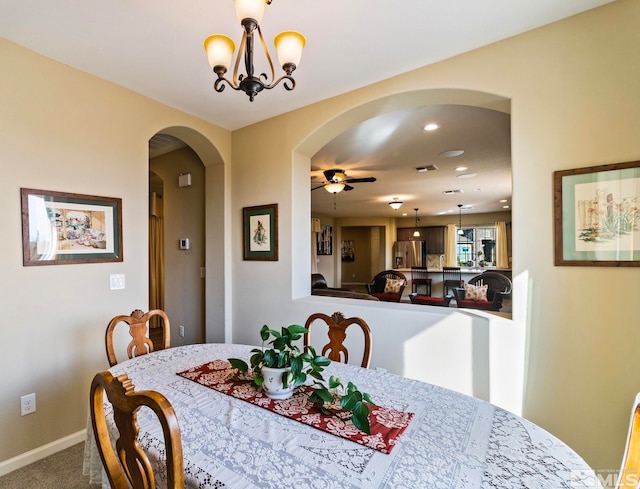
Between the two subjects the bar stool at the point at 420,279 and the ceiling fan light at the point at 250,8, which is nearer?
the ceiling fan light at the point at 250,8

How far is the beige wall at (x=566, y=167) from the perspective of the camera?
163 cm

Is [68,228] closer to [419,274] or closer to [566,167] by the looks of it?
[566,167]

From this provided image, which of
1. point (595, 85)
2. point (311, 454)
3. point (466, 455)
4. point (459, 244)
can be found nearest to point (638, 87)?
point (595, 85)

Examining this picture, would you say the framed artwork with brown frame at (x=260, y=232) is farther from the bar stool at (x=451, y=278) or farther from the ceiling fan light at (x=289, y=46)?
the bar stool at (x=451, y=278)

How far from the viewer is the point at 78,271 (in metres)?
2.26

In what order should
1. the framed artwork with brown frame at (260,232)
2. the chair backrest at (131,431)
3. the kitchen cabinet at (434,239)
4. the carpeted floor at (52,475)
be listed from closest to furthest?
the chair backrest at (131,431) → the carpeted floor at (52,475) → the framed artwork with brown frame at (260,232) → the kitchen cabinet at (434,239)

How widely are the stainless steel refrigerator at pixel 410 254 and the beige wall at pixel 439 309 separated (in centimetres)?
837

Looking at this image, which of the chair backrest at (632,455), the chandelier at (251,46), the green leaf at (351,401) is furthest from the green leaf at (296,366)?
the chandelier at (251,46)

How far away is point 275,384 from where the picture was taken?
129cm

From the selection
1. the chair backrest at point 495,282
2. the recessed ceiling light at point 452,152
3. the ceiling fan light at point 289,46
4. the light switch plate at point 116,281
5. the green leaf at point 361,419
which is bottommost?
the chair backrest at point 495,282

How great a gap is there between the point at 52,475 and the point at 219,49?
8.75ft

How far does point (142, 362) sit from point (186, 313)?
2273 millimetres

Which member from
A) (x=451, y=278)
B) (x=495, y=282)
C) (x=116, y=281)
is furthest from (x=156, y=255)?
(x=451, y=278)

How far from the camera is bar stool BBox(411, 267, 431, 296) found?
9.59m
